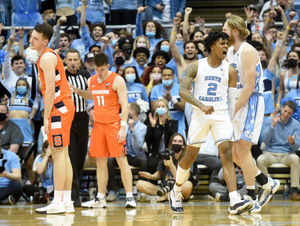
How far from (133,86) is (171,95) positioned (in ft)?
2.60

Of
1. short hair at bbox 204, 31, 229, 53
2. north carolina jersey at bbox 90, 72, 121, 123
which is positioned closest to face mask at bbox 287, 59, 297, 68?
north carolina jersey at bbox 90, 72, 121, 123

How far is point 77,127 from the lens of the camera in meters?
8.81

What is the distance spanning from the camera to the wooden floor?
248 inches

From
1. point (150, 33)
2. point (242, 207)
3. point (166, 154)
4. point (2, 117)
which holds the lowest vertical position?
point (242, 207)

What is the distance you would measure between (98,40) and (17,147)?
419 cm

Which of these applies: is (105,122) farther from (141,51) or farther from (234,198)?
(141,51)

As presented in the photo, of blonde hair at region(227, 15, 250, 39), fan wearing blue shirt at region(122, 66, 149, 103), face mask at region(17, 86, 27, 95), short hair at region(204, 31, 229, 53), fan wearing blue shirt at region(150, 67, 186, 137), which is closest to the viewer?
short hair at region(204, 31, 229, 53)

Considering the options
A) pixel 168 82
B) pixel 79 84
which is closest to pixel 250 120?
pixel 79 84

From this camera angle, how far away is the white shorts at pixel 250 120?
749cm

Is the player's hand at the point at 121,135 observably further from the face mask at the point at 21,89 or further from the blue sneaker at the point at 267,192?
the face mask at the point at 21,89

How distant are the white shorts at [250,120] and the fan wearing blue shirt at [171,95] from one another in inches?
134

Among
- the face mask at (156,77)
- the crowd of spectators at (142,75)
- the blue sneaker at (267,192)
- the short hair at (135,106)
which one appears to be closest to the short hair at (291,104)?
the crowd of spectators at (142,75)

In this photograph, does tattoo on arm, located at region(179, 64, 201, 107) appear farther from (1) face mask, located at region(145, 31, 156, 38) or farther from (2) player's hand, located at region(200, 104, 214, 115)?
(1) face mask, located at region(145, 31, 156, 38)

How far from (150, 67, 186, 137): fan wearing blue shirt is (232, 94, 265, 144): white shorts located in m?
3.41
